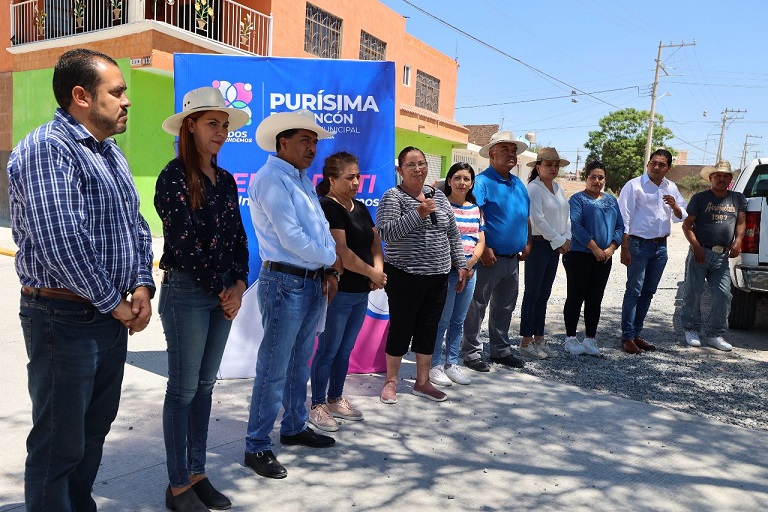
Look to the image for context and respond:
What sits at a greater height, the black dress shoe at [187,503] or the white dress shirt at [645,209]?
the white dress shirt at [645,209]

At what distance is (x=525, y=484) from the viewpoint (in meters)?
3.52

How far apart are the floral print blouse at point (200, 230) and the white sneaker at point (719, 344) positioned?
18.7 ft

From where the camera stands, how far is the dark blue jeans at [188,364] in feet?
9.38

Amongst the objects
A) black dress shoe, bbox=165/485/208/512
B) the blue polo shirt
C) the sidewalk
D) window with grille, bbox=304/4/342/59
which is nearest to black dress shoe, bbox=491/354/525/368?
the sidewalk

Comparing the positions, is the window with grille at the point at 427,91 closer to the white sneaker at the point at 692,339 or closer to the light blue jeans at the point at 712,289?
the light blue jeans at the point at 712,289

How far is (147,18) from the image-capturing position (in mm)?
14805

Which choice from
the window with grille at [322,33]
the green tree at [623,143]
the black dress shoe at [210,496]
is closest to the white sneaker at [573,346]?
the black dress shoe at [210,496]

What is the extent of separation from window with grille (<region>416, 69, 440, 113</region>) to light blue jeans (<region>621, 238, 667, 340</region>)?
20838 mm

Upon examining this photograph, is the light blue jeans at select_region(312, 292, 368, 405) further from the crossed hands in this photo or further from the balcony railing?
the balcony railing

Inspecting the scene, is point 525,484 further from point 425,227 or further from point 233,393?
point 233,393

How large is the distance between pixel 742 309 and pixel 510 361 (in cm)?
360

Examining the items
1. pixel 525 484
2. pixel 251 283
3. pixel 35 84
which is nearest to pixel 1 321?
pixel 251 283

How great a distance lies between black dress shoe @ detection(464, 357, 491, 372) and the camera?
5641 mm

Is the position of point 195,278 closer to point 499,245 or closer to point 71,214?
point 71,214
